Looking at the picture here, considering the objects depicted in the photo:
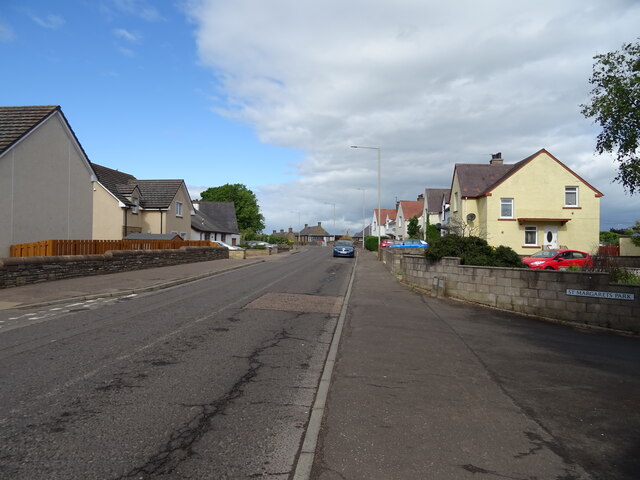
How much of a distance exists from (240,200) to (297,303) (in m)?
77.1

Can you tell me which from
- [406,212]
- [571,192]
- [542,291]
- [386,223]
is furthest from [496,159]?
[386,223]

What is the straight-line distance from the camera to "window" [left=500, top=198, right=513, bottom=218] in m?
34.0

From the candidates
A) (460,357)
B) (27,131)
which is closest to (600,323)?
(460,357)

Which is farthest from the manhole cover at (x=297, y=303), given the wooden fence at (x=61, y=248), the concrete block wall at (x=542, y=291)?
the wooden fence at (x=61, y=248)

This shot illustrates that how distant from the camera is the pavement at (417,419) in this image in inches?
139

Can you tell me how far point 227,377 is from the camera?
5.62m

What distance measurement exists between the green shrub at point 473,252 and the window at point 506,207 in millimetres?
20544

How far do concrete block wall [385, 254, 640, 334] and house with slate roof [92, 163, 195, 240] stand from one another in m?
26.2

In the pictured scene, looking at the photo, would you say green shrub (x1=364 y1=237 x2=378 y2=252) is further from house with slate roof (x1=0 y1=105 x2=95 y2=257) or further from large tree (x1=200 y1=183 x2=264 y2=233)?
house with slate roof (x1=0 y1=105 x2=95 y2=257)

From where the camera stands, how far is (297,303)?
1269 centimetres

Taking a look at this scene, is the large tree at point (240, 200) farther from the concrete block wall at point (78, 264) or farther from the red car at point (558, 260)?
the red car at point (558, 260)

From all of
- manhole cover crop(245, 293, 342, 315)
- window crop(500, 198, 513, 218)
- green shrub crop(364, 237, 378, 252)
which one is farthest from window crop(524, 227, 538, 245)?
manhole cover crop(245, 293, 342, 315)

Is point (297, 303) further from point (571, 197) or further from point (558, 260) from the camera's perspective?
point (571, 197)

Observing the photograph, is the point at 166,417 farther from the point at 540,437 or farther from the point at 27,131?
the point at 27,131
